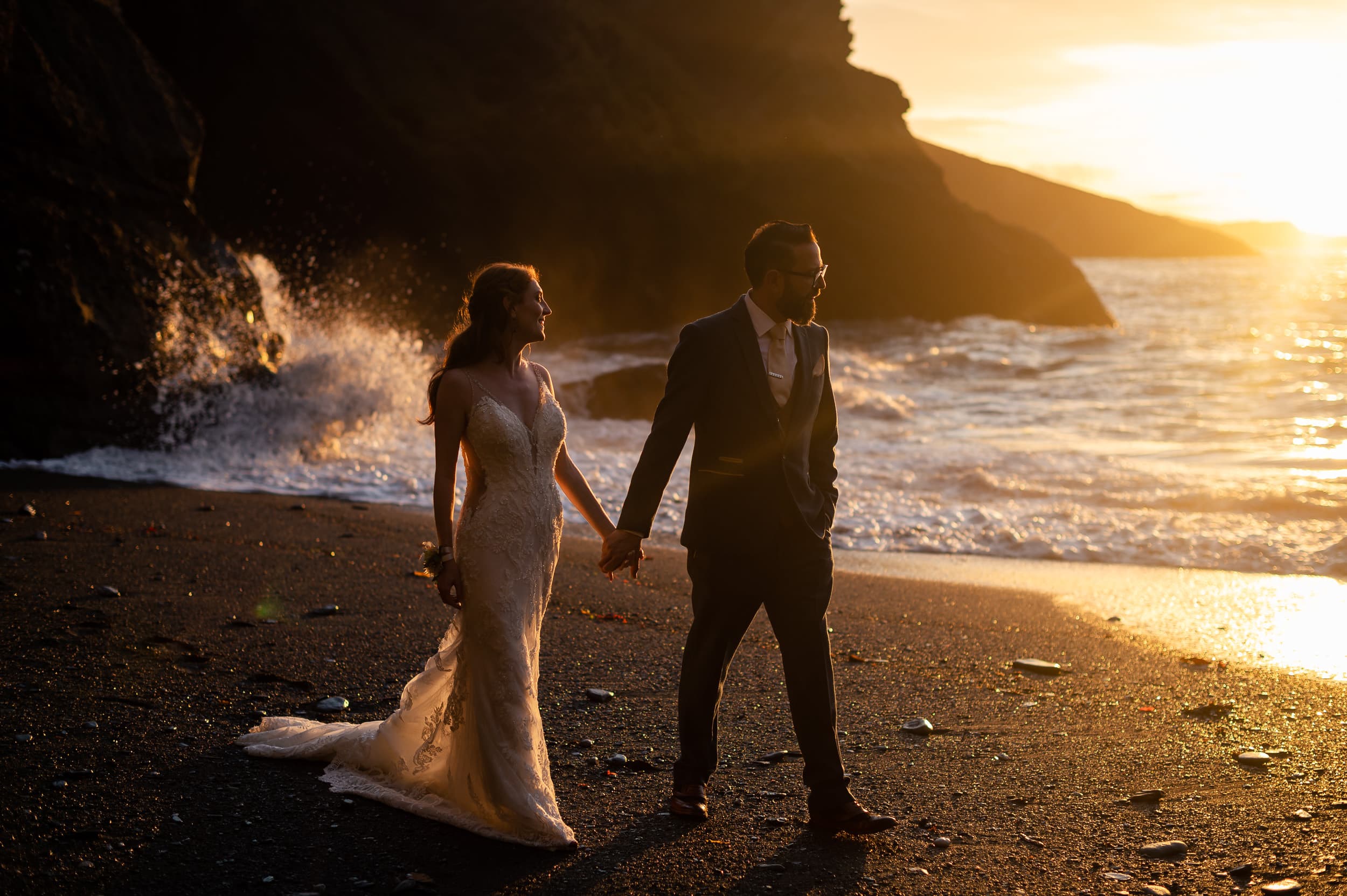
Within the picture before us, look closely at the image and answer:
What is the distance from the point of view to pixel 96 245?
1320cm

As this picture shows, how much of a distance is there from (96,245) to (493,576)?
11.8 metres

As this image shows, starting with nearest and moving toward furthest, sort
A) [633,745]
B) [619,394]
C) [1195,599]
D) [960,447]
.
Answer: [633,745], [1195,599], [960,447], [619,394]

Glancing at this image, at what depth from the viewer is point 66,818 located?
137 inches

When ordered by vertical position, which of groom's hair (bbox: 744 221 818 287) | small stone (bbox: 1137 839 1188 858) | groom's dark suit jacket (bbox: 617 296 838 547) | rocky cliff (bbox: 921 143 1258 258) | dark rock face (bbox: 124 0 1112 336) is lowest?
small stone (bbox: 1137 839 1188 858)

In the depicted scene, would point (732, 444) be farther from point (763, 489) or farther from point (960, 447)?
point (960, 447)

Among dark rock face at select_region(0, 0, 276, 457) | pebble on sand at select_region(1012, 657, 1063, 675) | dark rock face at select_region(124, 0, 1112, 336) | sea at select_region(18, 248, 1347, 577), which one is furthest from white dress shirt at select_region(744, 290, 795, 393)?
dark rock face at select_region(124, 0, 1112, 336)

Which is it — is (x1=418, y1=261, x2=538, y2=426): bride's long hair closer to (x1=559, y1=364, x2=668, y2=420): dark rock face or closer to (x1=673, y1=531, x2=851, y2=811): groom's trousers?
(x1=673, y1=531, x2=851, y2=811): groom's trousers

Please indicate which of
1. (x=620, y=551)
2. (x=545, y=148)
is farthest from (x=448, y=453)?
(x=545, y=148)

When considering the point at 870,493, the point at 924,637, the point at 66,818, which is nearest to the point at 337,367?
the point at 870,493

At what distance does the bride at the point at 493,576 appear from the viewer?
11.7 ft

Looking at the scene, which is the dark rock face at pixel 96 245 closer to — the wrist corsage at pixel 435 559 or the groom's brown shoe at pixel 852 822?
the wrist corsage at pixel 435 559

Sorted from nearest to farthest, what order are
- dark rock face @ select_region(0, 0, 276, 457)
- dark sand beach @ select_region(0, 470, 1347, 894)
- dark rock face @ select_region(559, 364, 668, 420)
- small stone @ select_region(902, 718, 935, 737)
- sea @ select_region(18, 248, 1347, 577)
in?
dark sand beach @ select_region(0, 470, 1347, 894), small stone @ select_region(902, 718, 935, 737), sea @ select_region(18, 248, 1347, 577), dark rock face @ select_region(0, 0, 276, 457), dark rock face @ select_region(559, 364, 668, 420)

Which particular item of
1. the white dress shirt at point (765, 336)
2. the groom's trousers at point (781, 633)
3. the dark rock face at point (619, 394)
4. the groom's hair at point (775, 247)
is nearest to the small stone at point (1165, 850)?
the groom's trousers at point (781, 633)

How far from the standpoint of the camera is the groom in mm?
3646
